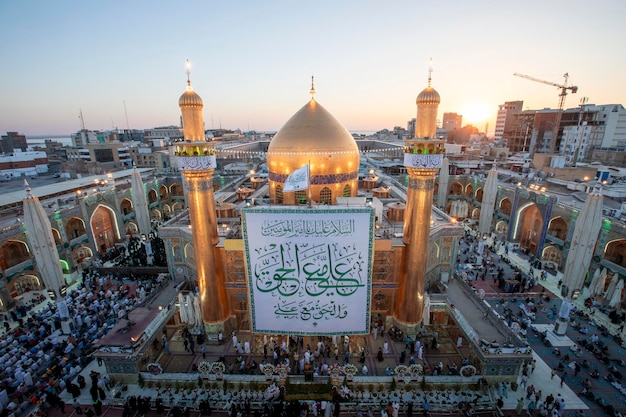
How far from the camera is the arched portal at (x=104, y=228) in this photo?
2352 cm

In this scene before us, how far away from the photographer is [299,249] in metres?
12.1

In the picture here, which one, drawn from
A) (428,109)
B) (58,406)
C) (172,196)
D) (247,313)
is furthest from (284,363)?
(172,196)

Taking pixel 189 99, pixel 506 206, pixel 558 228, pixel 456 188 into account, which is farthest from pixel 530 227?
pixel 189 99

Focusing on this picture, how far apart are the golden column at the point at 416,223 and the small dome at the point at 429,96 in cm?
140

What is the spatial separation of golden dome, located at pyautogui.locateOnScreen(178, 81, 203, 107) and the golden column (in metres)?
8.05

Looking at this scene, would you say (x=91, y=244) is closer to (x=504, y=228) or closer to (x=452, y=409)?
(x=452, y=409)

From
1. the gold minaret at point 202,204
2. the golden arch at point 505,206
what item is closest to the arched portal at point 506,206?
the golden arch at point 505,206

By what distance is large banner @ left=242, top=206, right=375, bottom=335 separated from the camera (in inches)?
465

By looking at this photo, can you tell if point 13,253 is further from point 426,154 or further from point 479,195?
point 479,195

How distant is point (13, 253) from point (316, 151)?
18.2 meters

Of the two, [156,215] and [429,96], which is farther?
[156,215]

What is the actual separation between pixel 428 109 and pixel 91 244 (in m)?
23.8

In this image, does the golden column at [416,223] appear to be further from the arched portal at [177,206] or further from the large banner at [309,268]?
the arched portal at [177,206]

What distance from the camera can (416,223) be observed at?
1237cm
